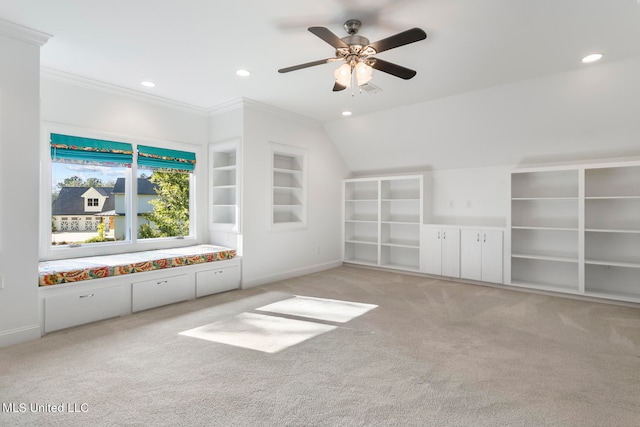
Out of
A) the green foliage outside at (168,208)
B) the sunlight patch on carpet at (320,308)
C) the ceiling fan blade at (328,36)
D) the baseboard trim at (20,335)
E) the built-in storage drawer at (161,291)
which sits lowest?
the sunlight patch on carpet at (320,308)

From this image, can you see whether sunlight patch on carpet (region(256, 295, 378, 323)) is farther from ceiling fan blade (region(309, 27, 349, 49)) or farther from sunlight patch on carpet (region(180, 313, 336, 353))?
ceiling fan blade (region(309, 27, 349, 49))

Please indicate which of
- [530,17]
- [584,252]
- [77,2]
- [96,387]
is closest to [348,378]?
[96,387]

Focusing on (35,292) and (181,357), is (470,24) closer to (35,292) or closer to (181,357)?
(181,357)

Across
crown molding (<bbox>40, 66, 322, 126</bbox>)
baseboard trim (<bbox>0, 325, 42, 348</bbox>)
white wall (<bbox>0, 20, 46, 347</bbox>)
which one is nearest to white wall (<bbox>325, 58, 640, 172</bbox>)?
crown molding (<bbox>40, 66, 322, 126</bbox>)

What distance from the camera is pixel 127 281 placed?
3564 mm

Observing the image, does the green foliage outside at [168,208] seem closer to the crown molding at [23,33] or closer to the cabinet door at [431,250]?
the crown molding at [23,33]

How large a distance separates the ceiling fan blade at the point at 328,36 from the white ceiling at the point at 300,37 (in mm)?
250

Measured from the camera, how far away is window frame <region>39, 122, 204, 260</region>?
362 centimetres

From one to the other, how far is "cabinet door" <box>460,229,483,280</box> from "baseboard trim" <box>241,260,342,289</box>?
2.21m

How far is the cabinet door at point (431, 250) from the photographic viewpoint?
5.25 meters

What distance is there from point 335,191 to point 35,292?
14.6 ft

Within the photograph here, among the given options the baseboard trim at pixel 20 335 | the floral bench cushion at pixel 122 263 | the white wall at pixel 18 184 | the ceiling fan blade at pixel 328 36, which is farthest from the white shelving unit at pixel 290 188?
the baseboard trim at pixel 20 335

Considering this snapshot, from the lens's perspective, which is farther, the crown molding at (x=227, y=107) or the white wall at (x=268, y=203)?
the white wall at (x=268, y=203)

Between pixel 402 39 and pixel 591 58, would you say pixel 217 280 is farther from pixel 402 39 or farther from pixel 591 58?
pixel 591 58
